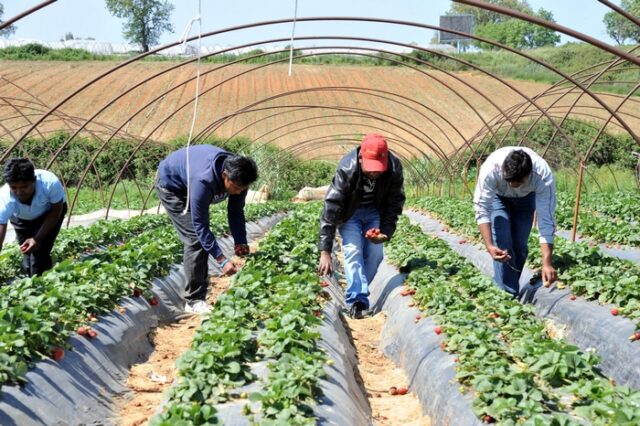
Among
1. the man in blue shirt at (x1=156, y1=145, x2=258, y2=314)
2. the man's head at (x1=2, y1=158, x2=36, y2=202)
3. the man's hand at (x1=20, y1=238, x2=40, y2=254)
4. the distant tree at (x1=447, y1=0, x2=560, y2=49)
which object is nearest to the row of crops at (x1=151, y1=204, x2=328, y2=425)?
the man in blue shirt at (x1=156, y1=145, x2=258, y2=314)

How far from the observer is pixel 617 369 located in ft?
17.4

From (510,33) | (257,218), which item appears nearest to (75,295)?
(257,218)

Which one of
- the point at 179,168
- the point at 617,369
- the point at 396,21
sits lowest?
the point at 617,369

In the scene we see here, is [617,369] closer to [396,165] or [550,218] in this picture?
[550,218]

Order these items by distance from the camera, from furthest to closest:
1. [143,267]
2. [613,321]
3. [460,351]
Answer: [143,267], [613,321], [460,351]

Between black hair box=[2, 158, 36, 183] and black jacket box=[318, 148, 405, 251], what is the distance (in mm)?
2810

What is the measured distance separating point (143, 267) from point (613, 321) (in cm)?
455

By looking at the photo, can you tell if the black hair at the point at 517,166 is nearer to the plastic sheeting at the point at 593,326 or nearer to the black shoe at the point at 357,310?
the plastic sheeting at the point at 593,326

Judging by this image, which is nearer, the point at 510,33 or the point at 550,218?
the point at 550,218

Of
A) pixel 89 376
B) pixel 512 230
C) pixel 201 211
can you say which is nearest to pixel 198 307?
pixel 201 211

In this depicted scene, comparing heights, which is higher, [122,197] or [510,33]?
[510,33]

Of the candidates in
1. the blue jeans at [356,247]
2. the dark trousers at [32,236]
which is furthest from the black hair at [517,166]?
the dark trousers at [32,236]

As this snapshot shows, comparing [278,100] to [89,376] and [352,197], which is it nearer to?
[352,197]

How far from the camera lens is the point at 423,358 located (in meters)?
5.66
